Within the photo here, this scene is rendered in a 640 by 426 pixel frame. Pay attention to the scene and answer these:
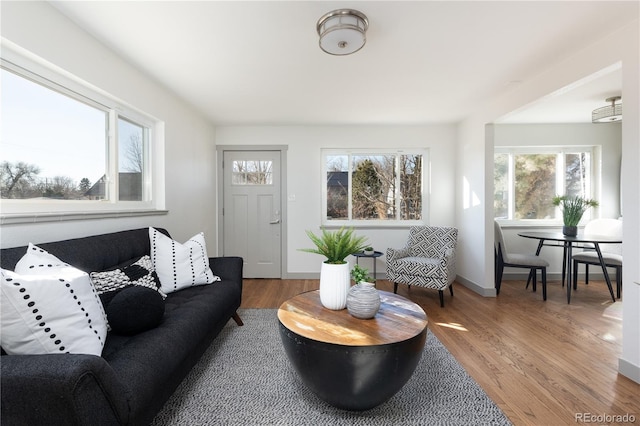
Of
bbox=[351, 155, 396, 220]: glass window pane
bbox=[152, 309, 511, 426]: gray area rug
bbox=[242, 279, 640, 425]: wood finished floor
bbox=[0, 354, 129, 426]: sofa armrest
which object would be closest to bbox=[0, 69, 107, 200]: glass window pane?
Answer: bbox=[0, 354, 129, 426]: sofa armrest

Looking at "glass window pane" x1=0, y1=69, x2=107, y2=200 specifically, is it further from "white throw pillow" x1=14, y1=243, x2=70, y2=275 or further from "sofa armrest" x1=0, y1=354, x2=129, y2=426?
"sofa armrest" x1=0, y1=354, x2=129, y2=426

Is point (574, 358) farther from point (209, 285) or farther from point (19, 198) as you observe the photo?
point (19, 198)

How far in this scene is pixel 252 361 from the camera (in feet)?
6.69

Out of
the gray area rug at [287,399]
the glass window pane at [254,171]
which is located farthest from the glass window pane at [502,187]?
the glass window pane at [254,171]

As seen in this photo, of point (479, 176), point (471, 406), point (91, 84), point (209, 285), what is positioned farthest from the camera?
point (479, 176)

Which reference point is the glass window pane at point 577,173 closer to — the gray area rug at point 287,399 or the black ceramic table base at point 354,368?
the gray area rug at point 287,399

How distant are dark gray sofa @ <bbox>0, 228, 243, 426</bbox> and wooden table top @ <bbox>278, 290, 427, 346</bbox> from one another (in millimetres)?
565

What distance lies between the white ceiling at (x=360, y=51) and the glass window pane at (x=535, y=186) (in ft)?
3.34

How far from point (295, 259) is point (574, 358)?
3.22 m

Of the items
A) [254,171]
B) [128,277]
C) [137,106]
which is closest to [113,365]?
[128,277]

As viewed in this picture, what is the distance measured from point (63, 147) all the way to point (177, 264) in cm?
109

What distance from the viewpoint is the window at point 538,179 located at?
427 cm

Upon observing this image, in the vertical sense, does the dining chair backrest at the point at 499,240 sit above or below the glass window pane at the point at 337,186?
below

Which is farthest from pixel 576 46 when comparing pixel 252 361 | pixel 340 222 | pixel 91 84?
pixel 91 84
